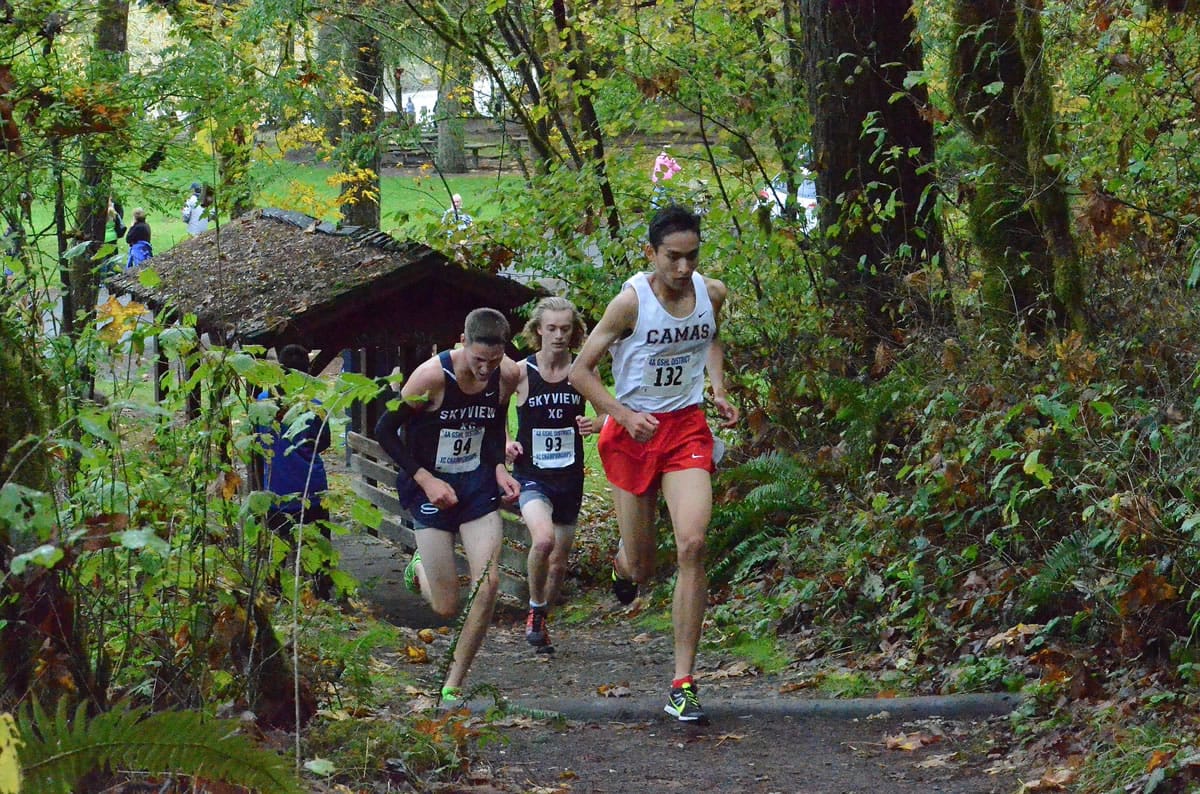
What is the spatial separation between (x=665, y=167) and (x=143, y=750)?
10222 millimetres

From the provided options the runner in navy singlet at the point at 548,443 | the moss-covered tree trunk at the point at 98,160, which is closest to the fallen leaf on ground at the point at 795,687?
the runner in navy singlet at the point at 548,443

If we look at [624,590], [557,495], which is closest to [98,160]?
[557,495]

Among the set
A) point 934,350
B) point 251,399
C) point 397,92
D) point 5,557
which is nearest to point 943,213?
point 934,350

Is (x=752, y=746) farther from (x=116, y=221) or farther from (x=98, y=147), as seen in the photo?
(x=116, y=221)

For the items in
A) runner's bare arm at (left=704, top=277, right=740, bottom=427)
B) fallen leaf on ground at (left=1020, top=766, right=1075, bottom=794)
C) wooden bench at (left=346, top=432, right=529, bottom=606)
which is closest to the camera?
fallen leaf on ground at (left=1020, top=766, right=1075, bottom=794)

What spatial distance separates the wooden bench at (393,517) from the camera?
1236cm

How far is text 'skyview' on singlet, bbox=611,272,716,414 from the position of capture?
24.8 feet

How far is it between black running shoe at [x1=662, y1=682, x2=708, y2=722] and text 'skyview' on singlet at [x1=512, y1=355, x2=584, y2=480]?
342cm

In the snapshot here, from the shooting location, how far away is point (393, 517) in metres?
14.9

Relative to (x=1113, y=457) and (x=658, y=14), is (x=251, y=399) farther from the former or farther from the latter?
(x=658, y=14)

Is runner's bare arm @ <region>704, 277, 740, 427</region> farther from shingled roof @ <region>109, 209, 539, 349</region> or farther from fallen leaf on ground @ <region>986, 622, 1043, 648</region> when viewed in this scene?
shingled roof @ <region>109, 209, 539, 349</region>

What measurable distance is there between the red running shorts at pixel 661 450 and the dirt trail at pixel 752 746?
1.17 meters

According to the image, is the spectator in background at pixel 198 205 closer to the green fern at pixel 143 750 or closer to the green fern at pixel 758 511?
the green fern at pixel 143 750

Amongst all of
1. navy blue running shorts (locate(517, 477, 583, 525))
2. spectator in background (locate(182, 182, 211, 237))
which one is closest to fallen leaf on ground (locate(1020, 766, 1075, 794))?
spectator in background (locate(182, 182, 211, 237))
